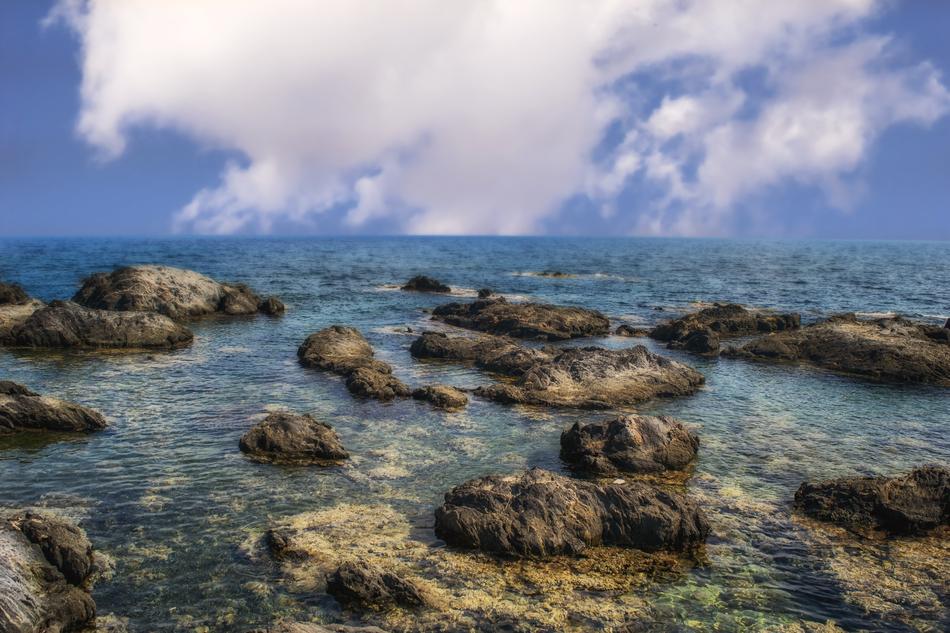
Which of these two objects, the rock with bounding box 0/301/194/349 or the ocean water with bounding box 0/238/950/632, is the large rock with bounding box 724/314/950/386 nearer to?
the ocean water with bounding box 0/238/950/632

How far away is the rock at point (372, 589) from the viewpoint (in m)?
12.9

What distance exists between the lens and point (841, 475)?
20484mm

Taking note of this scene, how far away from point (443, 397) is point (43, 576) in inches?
613

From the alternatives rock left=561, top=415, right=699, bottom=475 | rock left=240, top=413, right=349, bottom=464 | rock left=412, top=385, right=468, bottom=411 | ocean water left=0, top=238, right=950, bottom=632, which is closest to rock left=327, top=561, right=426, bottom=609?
ocean water left=0, top=238, right=950, bottom=632

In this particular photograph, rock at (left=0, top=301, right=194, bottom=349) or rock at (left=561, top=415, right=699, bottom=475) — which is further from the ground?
rock at (left=0, top=301, right=194, bottom=349)

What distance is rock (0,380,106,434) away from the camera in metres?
22.0

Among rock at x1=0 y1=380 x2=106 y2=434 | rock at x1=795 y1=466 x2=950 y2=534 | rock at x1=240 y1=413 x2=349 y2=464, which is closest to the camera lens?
rock at x1=795 y1=466 x2=950 y2=534

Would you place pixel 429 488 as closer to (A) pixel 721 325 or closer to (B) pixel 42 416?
(B) pixel 42 416

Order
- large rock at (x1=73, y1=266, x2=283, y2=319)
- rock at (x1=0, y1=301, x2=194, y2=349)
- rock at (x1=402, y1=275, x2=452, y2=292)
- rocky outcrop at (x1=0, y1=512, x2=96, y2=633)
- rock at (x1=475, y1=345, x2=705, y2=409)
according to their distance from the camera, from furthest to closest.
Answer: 1. rock at (x1=402, y1=275, x2=452, y2=292)
2. large rock at (x1=73, y1=266, x2=283, y2=319)
3. rock at (x1=0, y1=301, x2=194, y2=349)
4. rock at (x1=475, y1=345, x2=705, y2=409)
5. rocky outcrop at (x1=0, y1=512, x2=96, y2=633)

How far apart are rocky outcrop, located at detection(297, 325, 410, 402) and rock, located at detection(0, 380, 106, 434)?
990 cm

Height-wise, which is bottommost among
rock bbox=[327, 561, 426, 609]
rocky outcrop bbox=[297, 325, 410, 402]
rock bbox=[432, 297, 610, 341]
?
rock bbox=[327, 561, 426, 609]

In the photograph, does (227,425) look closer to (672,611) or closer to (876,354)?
(672,611)

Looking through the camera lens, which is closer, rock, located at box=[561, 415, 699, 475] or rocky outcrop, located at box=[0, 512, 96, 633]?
rocky outcrop, located at box=[0, 512, 96, 633]

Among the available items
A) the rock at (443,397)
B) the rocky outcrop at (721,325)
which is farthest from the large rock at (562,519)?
the rocky outcrop at (721,325)
